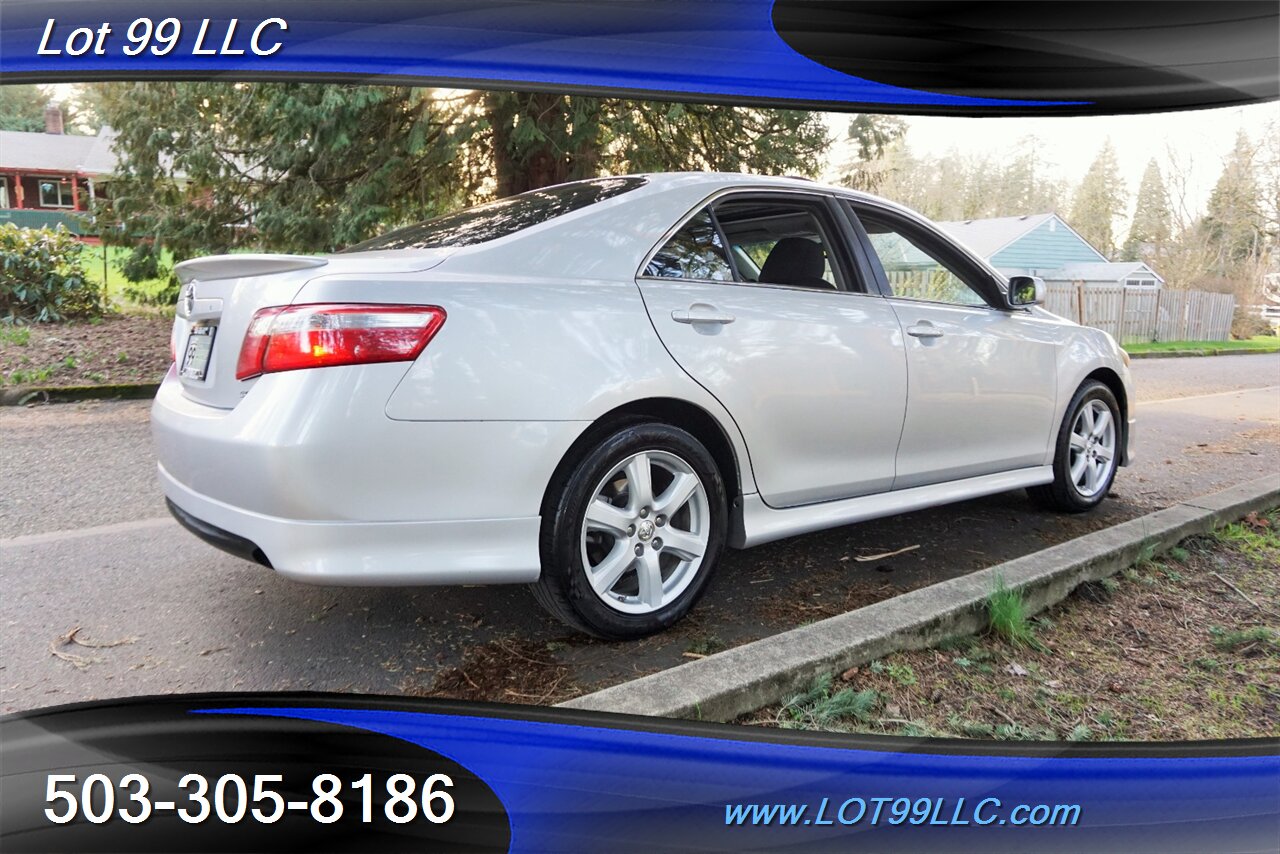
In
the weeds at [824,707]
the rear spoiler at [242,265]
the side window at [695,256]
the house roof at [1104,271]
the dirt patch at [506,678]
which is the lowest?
the dirt patch at [506,678]

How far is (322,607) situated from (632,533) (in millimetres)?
1246

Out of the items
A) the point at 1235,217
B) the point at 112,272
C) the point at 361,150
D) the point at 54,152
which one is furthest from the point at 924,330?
the point at 54,152

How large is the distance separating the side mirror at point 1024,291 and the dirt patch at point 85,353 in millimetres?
7488

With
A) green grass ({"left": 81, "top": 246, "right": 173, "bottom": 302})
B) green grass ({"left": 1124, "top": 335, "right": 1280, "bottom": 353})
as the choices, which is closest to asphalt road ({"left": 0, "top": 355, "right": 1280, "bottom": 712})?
green grass ({"left": 81, "top": 246, "right": 173, "bottom": 302})

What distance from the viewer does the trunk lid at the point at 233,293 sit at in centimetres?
241

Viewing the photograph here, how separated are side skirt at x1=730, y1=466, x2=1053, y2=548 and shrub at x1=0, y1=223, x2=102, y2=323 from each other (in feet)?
35.4

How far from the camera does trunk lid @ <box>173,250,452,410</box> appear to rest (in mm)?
2406

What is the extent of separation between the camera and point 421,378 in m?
2.30

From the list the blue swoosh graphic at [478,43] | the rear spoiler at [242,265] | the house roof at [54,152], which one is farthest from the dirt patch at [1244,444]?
the house roof at [54,152]

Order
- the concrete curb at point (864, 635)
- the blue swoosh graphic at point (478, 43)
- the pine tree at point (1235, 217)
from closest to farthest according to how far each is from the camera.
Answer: the concrete curb at point (864, 635), the blue swoosh graphic at point (478, 43), the pine tree at point (1235, 217)

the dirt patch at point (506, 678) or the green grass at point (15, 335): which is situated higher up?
the green grass at point (15, 335)

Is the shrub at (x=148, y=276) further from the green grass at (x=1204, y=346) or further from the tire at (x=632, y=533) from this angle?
the green grass at (x=1204, y=346)

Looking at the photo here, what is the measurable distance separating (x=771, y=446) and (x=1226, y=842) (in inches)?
64.4

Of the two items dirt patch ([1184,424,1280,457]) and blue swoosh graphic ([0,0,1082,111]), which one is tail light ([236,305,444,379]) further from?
dirt patch ([1184,424,1280,457])
